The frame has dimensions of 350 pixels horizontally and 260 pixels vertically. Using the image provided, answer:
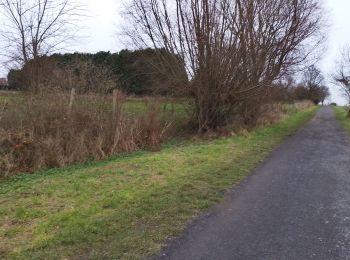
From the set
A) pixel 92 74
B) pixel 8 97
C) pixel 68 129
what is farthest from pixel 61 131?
pixel 92 74

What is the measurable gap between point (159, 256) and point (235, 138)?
14587 millimetres

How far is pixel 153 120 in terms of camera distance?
16.5 metres

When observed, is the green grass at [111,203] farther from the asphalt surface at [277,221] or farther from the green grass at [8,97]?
the green grass at [8,97]

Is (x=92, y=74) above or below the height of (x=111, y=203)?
above

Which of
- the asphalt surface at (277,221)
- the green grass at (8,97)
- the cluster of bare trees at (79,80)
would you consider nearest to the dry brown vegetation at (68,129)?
the green grass at (8,97)

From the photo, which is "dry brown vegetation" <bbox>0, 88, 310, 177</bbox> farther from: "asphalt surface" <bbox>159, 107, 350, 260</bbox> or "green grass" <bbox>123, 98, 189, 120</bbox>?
"asphalt surface" <bbox>159, 107, 350, 260</bbox>

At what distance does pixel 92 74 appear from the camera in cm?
1491

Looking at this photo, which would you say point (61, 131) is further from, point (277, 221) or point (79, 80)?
point (277, 221)

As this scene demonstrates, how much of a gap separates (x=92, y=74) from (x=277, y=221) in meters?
9.88

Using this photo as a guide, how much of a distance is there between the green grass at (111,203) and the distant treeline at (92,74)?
10.1 ft

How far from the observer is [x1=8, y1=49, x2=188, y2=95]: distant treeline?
14.5m

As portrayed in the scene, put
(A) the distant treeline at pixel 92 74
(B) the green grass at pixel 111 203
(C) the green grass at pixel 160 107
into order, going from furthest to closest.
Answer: (C) the green grass at pixel 160 107
(A) the distant treeline at pixel 92 74
(B) the green grass at pixel 111 203

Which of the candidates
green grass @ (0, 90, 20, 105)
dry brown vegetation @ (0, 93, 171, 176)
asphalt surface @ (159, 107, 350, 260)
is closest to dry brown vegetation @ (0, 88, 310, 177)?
dry brown vegetation @ (0, 93, 171, 176)

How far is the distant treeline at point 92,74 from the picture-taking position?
14.5m
